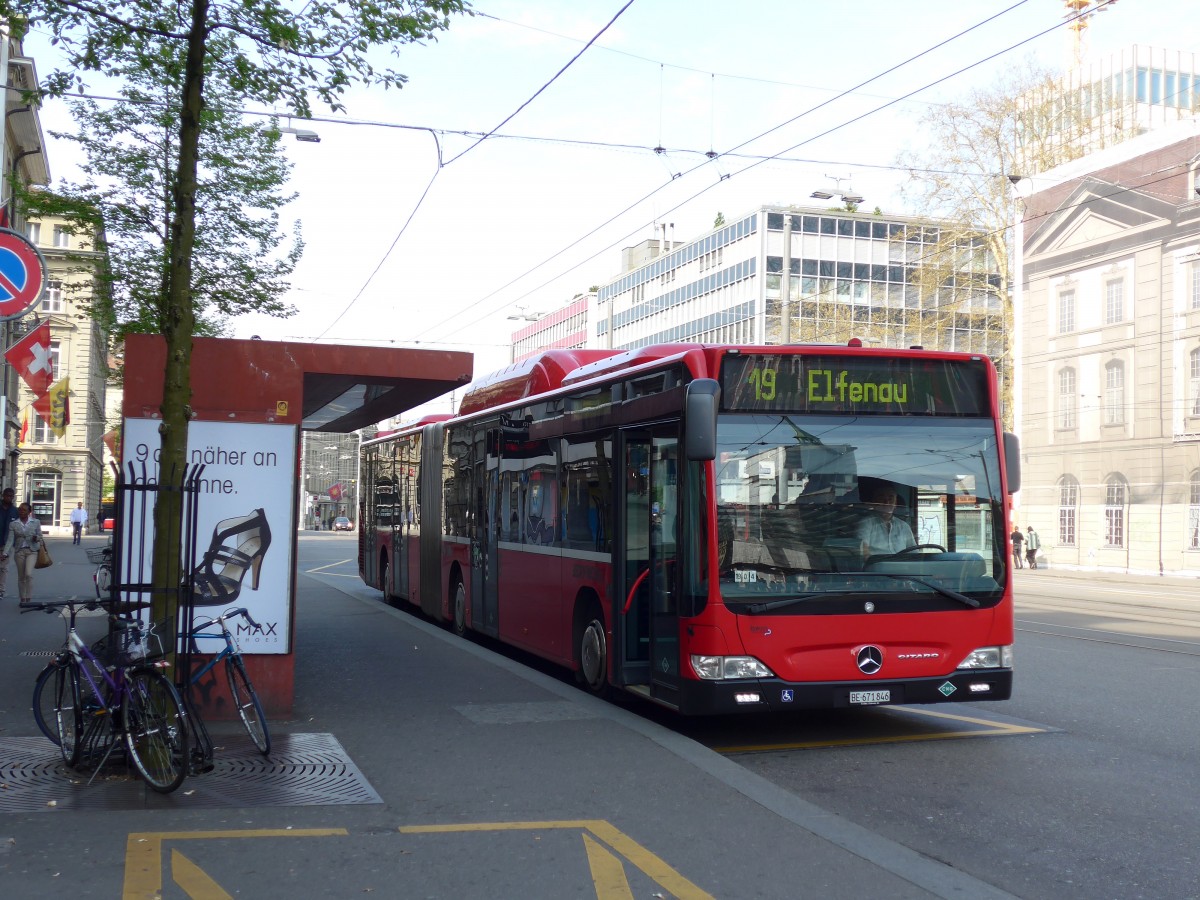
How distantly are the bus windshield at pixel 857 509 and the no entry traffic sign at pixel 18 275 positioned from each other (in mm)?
4596

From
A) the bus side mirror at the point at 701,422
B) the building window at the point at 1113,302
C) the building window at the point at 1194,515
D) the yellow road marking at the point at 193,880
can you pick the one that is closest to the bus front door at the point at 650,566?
the bus side mirror at the point at 701,422

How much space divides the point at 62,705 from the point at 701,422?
13.5 feet

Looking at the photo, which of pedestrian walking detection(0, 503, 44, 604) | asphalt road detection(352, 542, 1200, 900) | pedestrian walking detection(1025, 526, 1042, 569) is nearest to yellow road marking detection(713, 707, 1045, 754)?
asphalt road detection(352, 542, 1200, 900)

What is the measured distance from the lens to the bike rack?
7.39 metres

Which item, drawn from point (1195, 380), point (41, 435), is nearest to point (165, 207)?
point (1195, 380)

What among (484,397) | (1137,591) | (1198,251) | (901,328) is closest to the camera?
(484,397)

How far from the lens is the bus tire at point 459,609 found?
51.6ft

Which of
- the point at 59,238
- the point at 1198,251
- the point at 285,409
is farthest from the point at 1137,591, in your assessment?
the point at 59,238

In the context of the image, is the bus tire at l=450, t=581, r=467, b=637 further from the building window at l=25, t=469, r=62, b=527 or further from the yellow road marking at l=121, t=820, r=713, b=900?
the building window at l=25, t=469, r=62, b=527

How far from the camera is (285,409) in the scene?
31.0 feet

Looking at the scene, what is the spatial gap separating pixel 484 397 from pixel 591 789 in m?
9.05

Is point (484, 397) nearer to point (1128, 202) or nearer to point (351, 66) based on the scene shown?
point (351, 66)

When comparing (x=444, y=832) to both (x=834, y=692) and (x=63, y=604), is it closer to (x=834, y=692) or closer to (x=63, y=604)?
(x=63, y=604)

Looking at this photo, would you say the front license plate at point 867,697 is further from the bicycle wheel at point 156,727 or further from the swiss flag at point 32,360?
the swiss flag at point 32,360
